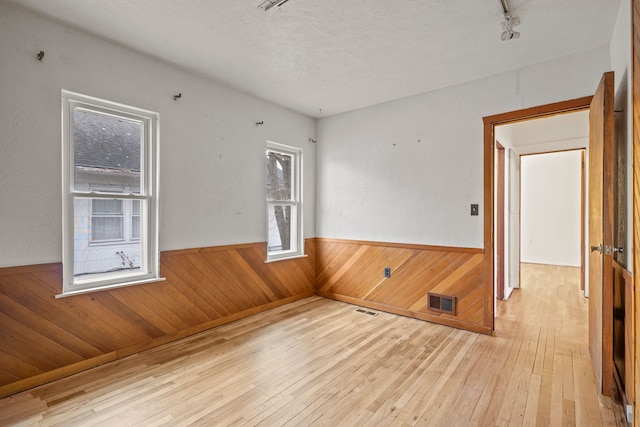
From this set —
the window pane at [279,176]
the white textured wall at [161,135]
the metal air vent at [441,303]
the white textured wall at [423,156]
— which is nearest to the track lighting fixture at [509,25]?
the white textured wall at [423,156]

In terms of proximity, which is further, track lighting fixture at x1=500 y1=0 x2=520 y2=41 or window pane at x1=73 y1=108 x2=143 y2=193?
window pane at x1=73 y1=108 x2=143 y2=193

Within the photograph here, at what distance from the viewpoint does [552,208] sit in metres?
7.32

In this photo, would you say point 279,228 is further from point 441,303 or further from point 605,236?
point 605,236

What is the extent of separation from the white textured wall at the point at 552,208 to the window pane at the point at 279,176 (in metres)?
5.47

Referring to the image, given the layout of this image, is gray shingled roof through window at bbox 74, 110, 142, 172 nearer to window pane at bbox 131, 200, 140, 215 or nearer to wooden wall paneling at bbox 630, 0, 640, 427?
window pane at bbox 131, 200, 140, 215

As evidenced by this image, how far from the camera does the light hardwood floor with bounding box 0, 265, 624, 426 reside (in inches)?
77.9

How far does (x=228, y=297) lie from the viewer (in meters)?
3.61

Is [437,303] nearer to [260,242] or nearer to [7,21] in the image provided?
[260,242]

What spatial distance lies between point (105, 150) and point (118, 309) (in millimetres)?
1373

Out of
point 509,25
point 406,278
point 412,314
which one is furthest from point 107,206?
point 509,25

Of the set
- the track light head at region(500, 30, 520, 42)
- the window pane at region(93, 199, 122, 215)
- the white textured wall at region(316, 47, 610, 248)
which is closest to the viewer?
the track light head at region(500, 30, 520, 42)

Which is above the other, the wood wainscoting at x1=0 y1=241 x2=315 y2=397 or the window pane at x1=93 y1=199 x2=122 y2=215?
the window pane at x1=93 y1=199 x2=122 y2=215

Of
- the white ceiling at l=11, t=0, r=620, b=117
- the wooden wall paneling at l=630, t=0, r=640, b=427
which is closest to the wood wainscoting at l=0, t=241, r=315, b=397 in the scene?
the white ceiling at l=11, t=0, r=620, b=117

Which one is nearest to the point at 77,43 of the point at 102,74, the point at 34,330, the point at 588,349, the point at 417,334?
the point at 102,74
